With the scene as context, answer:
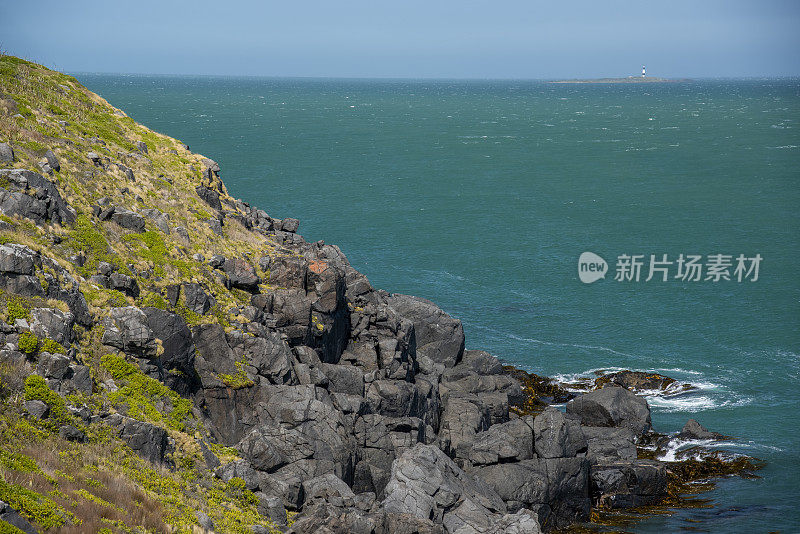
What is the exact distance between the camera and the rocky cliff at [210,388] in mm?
31266

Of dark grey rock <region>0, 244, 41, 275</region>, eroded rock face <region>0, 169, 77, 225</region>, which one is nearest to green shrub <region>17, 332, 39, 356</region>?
dark grey rock <region>0, 244, 41, 275</region>

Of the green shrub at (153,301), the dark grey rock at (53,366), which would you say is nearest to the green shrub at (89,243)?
the green shrub at (153,301)

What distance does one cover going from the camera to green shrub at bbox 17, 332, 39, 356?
3228cm

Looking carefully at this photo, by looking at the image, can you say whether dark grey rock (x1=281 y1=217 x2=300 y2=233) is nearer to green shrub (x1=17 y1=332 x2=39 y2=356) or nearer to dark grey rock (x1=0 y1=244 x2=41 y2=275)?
dark grey rock (x1=0 y1=244 x2=41 y2=275)

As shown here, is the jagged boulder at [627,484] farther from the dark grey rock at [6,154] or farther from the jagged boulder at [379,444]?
the dark grey rock at [6,154]

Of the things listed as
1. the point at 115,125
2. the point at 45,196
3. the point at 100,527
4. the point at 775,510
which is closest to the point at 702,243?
the point at 775,510

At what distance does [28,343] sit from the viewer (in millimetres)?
32469

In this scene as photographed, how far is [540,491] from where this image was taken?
4525 centimetres

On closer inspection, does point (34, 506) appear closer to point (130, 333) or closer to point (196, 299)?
point (130, 333)

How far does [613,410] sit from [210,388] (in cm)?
3315

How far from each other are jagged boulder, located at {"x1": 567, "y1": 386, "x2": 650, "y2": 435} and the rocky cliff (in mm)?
A: 170

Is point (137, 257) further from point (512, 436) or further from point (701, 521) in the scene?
point (701, 521)

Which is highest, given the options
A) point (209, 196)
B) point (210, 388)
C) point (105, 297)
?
point (209, 196)

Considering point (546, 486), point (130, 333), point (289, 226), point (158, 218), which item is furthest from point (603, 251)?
point (130, 333)
